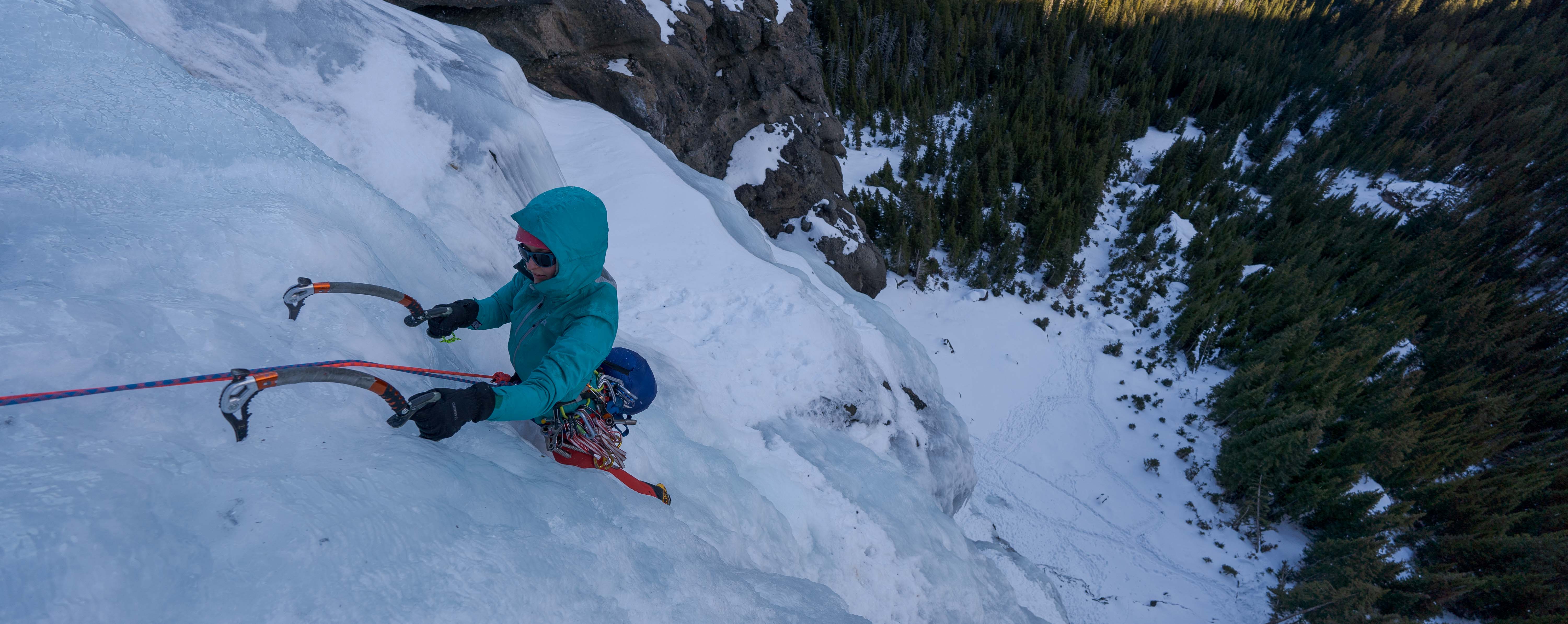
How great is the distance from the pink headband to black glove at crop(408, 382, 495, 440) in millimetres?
572

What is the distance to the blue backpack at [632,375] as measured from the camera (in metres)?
2.87

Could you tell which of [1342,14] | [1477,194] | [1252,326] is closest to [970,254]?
[1252,326]

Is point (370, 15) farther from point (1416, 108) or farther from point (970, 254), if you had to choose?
point (1416, 108)

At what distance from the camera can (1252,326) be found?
16.0 meters

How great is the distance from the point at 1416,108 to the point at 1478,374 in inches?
875

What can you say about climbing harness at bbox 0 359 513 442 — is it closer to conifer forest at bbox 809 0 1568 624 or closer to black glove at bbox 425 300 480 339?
black glove at bbox 425 300 480 339

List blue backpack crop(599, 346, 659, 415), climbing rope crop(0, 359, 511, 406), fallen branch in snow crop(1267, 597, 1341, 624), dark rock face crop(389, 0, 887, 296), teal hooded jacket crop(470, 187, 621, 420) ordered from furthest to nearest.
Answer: fallen branch in snow crop(1267, 597, 1341, 624) → dark rock face crop(389, 0, 887, 296) → blue backpack crop(599, 346, 659, 415) → teal hooded jacket crop(470, 187, 621, 420) → climbing rope crop(0, 359, 511, 406)

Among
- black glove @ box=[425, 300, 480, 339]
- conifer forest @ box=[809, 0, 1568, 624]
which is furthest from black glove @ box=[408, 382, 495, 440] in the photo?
conifer forest @ box=[809, 0, 1568, 624]

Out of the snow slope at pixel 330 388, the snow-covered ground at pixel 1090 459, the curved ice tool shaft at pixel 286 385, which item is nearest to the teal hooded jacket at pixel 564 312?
the curved ice tool shaft at pixel 286 385

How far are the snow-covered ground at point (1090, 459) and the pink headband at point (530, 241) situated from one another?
794cm

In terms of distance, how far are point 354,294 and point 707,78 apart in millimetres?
9856

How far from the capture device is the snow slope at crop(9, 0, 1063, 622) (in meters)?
1.52

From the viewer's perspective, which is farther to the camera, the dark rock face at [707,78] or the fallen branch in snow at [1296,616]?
the fallen branch in snow at [1296,616]

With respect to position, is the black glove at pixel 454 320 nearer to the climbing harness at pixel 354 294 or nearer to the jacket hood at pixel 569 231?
the climbing harness at pixel 354 294
